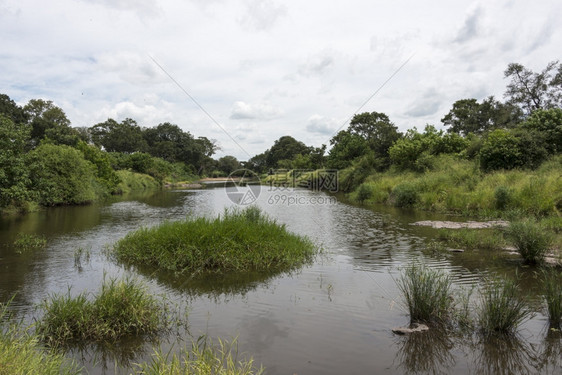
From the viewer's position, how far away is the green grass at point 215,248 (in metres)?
10.1

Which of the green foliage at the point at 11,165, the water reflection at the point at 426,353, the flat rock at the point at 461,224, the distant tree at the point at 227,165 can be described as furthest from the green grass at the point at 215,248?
the distant tree at the point at 227,165

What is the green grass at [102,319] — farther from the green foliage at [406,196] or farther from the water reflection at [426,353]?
the green foliage at [406,196]

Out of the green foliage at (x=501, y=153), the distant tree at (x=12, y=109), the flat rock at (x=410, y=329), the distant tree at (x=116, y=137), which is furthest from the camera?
the distant tree at (x=116, y=137)

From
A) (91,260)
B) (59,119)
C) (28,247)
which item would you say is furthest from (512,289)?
(59,119)

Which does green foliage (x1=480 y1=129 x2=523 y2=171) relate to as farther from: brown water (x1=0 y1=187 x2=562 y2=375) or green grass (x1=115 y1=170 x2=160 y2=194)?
green grass (x1=115 y1=170 x2=160 y2=194)

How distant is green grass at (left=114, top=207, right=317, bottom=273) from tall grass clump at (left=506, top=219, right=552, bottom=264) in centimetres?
588

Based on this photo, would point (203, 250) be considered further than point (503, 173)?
No

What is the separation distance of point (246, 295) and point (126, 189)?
41.8 m

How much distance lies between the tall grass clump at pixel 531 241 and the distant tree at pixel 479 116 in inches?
1304

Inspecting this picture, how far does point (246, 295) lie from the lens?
8398 mm

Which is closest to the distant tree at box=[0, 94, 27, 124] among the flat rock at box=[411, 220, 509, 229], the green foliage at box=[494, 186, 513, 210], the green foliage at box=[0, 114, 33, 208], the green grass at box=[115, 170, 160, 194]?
the green grass at box=[115, 170, 160, 194]

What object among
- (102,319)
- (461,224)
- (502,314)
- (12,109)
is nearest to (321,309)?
(502,314)

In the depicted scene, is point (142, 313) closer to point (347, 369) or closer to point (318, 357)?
point (318, 357)

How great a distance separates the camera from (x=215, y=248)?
10.3m
